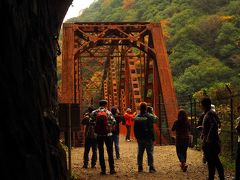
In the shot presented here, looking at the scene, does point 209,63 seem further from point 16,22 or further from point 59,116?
point 16,22

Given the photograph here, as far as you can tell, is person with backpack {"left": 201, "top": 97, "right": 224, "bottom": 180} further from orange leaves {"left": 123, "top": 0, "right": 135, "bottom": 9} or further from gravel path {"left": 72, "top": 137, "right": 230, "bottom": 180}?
orange leaves {"left": 123, "top": 0, "right": 135, "bottom": 9}

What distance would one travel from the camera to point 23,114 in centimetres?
428

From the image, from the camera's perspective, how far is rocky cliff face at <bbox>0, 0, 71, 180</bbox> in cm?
391

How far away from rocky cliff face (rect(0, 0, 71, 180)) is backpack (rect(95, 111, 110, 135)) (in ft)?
11.4

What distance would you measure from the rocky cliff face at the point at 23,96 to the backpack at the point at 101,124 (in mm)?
3475

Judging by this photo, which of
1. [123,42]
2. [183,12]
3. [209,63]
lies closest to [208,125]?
[123,42]

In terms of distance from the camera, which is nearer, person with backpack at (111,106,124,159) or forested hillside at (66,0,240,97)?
person with backpack at (111,106,124,159)

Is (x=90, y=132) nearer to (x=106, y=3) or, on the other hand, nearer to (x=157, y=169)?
(x=157, y=169)

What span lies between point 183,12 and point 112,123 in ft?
170

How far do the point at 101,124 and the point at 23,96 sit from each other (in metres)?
5.03

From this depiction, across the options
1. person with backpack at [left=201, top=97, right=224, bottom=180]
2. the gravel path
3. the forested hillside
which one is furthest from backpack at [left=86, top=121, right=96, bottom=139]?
the forested hillside

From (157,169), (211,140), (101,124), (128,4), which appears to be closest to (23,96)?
(211,140)

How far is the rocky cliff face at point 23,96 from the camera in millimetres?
3914

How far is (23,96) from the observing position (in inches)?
169
